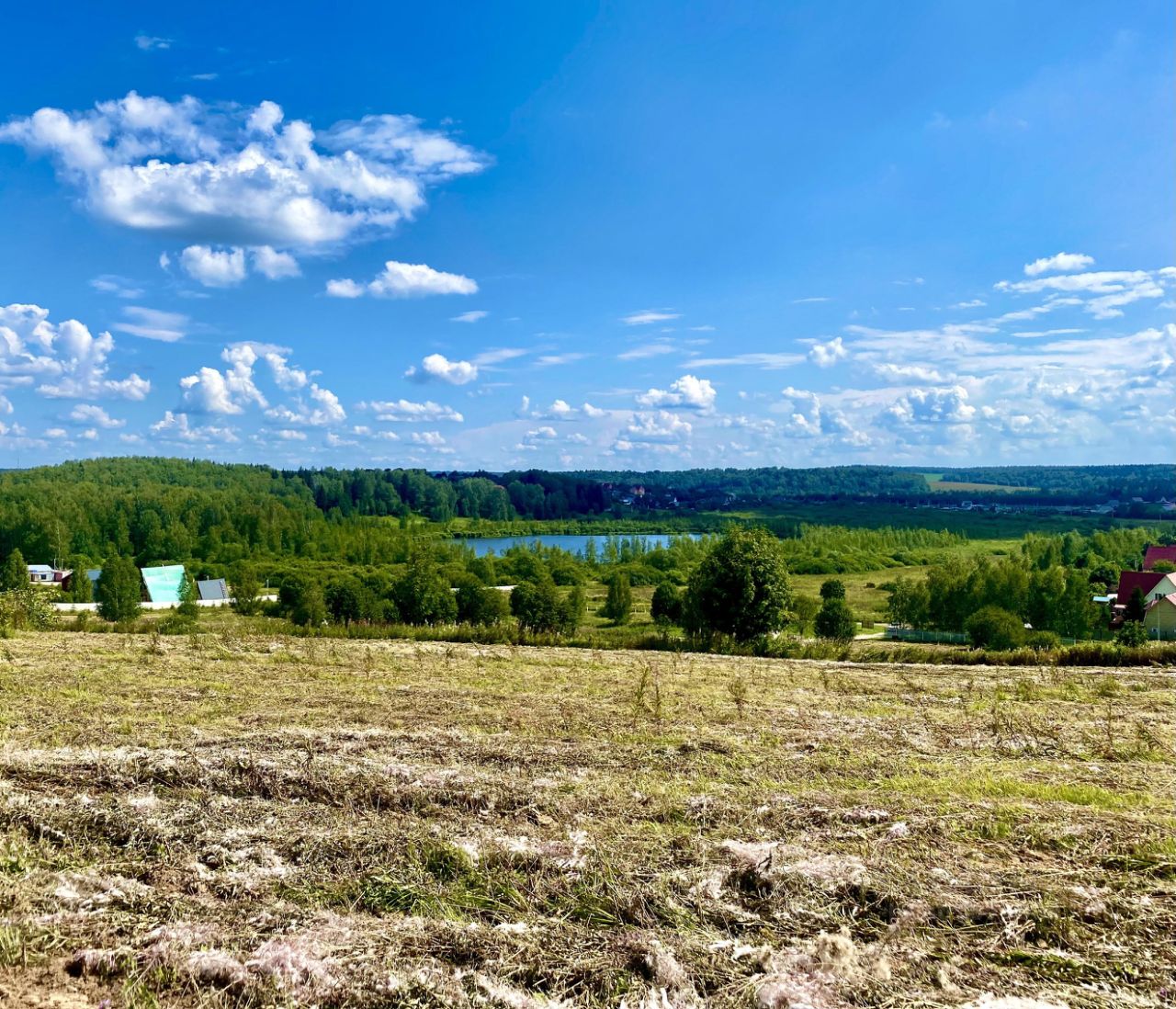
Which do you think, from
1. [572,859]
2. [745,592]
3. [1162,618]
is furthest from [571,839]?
[1162,618]

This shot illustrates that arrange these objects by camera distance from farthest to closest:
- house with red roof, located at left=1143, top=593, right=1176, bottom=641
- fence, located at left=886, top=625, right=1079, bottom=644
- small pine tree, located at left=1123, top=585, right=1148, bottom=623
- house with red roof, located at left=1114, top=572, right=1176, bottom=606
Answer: fence, located at left=886, top=625, right=1079, bottom=644
house with red roof, located at left=1114, top=572, right=1176, bottom=606
small pine tree, located at left=1123, top=585, right=1148, bottom=623
house with red roof, located at left=1143, top=593, right=1176, bottom=641

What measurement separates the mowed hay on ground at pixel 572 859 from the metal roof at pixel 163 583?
7573cm

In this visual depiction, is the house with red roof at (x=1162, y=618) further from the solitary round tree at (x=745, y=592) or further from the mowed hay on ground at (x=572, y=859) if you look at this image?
the mowed hay on ground at (x=572, y=859)

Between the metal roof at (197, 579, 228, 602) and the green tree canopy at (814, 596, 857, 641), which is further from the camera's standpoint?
the metal roof at (197, 579, 228, 602)

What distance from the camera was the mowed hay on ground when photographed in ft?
13.7

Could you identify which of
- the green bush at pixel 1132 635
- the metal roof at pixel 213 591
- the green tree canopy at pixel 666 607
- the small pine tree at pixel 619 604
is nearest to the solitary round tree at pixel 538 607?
the green tree canopy at pixel 666 607

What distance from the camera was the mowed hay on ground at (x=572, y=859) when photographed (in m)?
4.18

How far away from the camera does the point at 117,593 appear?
58344 millimetres

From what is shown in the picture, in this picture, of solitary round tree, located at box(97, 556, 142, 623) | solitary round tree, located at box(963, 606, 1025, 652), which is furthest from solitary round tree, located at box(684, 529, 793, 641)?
solitary round tree, located at box(97, 556, 142, 623)

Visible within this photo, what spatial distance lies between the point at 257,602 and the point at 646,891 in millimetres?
72391

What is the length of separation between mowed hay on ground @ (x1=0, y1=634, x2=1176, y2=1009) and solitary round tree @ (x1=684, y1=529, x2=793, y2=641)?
16.8m

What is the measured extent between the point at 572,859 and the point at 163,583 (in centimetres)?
8623

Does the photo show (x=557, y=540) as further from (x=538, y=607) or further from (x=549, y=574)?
→ (x=538, y=607)

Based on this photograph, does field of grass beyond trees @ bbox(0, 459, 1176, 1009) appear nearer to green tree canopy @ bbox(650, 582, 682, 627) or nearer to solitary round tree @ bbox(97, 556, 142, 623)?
solitary round tree @ bbox(97, 556, 142, 623)
